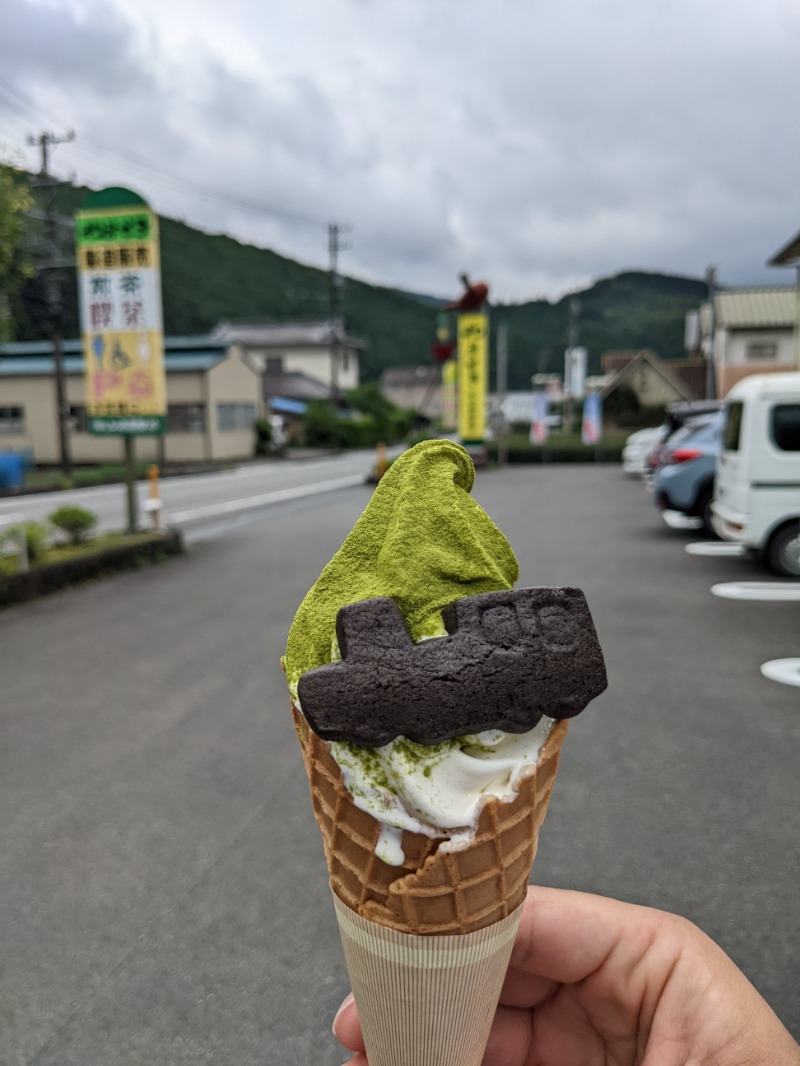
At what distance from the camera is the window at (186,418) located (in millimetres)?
30797

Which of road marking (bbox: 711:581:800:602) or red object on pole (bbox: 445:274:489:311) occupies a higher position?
red object on pole (bbox: 445:274:489:311)

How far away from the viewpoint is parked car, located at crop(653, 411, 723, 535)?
37.0 feet

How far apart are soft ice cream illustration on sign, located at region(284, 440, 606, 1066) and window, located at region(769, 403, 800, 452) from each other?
748cm

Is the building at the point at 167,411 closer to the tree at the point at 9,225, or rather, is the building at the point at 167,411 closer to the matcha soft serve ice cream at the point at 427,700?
the tree at the point at 9,225

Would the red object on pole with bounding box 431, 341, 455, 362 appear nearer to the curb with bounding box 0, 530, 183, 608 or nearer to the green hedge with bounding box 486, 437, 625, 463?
the green hedge with bounding box 486, 437, 625, 463

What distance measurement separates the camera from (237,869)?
3.25 m

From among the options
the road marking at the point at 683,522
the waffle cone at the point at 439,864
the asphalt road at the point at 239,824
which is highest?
the waffle cone at the point at 439,864

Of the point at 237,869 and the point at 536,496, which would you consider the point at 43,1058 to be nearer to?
the point at 237,869

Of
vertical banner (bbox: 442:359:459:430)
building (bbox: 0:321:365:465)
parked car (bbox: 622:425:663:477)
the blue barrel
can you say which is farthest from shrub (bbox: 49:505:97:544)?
vertical banner (bbox: 442:359:459:430)

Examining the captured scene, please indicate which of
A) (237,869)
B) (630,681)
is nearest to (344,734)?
(237,869)

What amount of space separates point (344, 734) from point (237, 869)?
2.33 metres

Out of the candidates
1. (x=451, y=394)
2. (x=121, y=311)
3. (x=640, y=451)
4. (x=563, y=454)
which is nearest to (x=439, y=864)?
(x=121, y=311)

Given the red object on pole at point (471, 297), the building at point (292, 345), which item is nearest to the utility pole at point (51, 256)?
the red object on pole at point (471, 297)

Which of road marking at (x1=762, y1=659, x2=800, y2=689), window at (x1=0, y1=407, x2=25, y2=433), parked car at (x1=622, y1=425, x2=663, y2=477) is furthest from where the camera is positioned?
window at (x1=0, y1=407, x2=25, y2=433)
